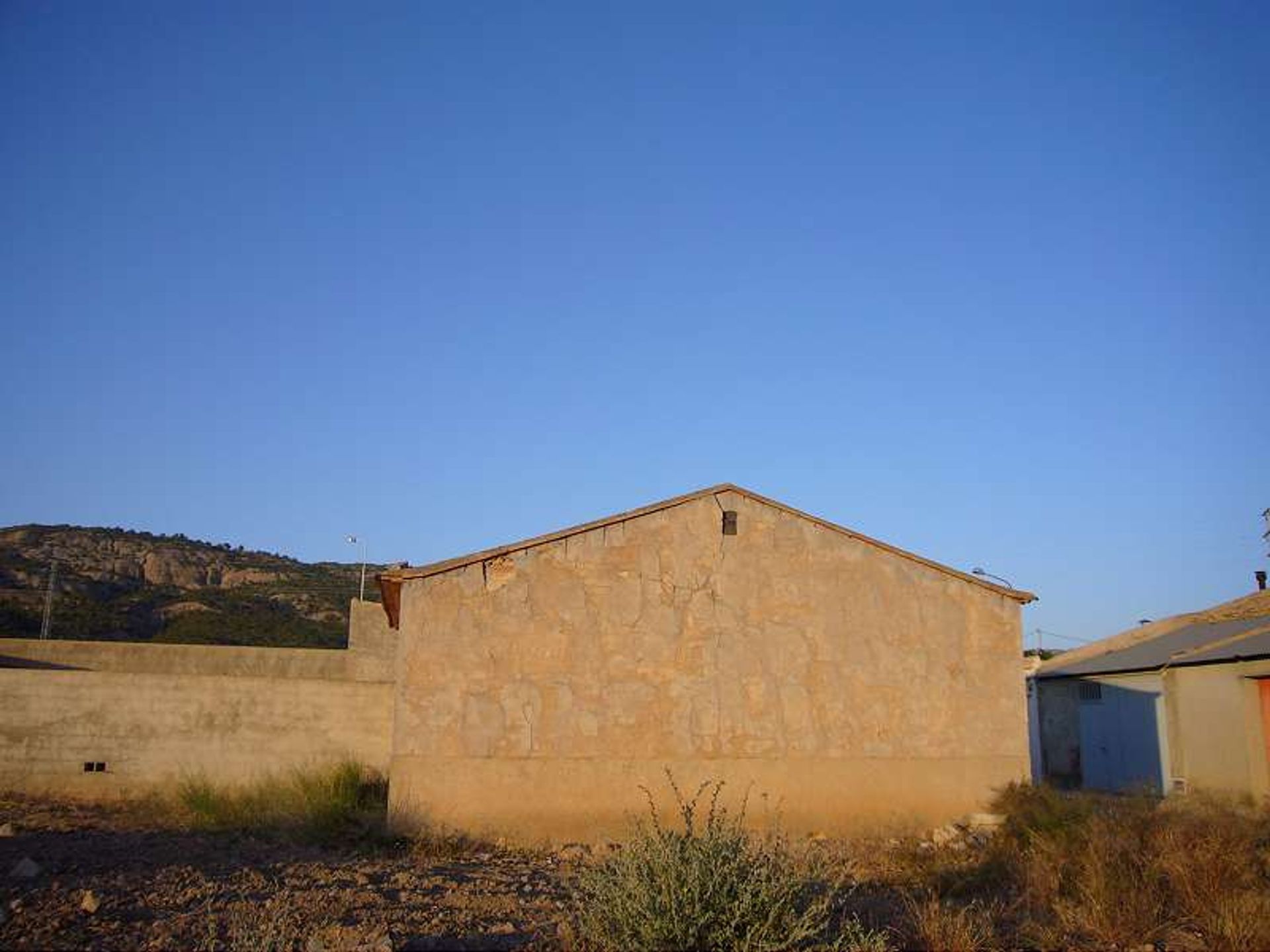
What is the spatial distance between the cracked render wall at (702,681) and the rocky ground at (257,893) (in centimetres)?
132

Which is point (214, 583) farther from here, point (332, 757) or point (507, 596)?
point (507, 596)

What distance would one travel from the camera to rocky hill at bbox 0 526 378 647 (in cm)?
3566

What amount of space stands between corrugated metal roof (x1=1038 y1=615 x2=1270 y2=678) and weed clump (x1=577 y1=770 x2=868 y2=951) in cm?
1580

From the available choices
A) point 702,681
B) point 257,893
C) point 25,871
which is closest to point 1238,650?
point 702,681

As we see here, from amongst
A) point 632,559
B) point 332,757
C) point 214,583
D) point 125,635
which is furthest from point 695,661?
point 214,583

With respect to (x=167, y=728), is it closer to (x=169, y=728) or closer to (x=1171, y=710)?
(x=169, y=728)

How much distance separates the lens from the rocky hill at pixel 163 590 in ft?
117

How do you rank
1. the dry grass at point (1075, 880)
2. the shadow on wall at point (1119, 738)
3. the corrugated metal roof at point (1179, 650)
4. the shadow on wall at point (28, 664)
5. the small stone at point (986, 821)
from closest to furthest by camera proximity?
the dry grass at point (1075, 880), the small stone at point (986, 821), the corrugated metal roof at point (1179, 650), the shadow on wall at point (1119, 738), the shadow on wall at point (28, 664)

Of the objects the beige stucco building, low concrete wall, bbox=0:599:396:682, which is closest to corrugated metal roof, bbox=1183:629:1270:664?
the beige stucco building

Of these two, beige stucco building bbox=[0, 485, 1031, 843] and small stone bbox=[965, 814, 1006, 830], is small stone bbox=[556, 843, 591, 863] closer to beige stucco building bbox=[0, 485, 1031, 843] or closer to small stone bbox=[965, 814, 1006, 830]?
beige stucco building bbox=[0, 485, 1031, 843]

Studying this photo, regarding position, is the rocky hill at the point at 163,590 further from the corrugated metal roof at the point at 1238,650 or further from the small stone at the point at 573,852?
the corrugated metal roof at the point at 1238,650

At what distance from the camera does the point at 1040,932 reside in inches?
329

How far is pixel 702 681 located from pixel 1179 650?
14382mm

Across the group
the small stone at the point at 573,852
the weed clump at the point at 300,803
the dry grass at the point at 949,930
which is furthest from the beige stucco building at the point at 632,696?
the dry grass at the point at 949,930
